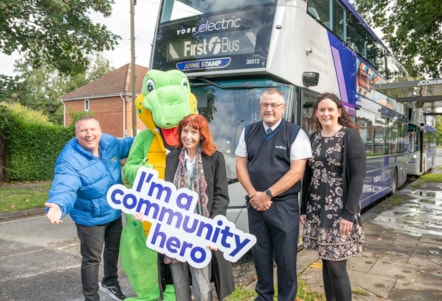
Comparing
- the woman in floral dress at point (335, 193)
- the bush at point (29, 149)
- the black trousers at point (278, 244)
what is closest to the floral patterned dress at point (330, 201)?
the woman in floral dress at point (335, 193)

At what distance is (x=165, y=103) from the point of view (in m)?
3.50

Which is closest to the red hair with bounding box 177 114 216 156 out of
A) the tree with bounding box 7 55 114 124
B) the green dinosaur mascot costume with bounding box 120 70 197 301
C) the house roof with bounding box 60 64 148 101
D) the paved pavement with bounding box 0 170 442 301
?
the green dinosaur mascot costume with bounding box 120 70 197 301

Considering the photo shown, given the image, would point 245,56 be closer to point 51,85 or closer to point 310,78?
point 310,78

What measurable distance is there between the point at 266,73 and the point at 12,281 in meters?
4.05

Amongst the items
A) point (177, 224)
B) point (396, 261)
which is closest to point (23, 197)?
point (177, 224)

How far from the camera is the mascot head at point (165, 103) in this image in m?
3.43

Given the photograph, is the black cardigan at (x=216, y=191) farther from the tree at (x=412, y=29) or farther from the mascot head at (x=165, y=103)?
the tree at (x=412, y=29)

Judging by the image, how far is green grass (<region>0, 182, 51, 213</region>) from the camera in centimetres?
967

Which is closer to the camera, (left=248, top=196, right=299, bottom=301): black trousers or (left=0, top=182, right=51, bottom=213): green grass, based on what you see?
(left=248, top=196, right=299, bottom=301): black trousers

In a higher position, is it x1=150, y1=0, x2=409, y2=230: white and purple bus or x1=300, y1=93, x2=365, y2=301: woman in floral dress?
x1=150, y1=0, x2=409, y2=230: white and purple bus

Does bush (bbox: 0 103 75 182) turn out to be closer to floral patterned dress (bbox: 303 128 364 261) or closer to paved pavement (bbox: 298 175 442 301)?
paved pavement (bbox: 298 175 442 301)

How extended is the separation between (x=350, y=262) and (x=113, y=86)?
98.1 ft

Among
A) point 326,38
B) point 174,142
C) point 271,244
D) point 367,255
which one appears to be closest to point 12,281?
point 174,142

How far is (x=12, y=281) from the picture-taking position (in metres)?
4.72
